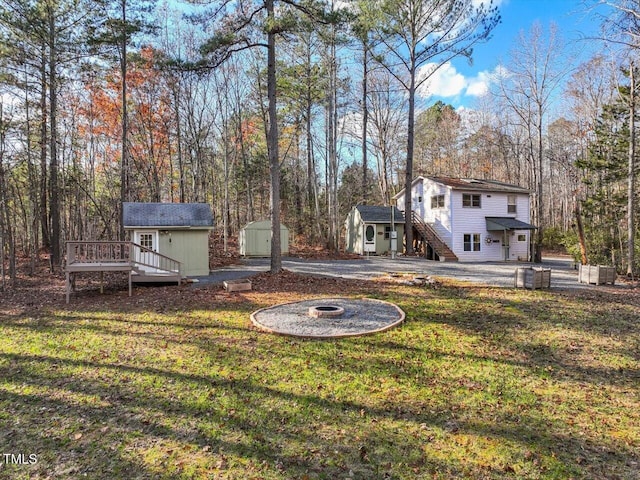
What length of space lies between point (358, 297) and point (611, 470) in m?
6.50

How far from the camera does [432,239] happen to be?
2041 cm

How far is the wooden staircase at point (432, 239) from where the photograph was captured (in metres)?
19.3

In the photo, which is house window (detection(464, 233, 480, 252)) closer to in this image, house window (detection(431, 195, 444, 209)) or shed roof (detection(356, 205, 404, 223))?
house window (detection(431, 195, 444, 209))

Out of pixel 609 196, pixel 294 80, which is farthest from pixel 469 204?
pixel 294 80

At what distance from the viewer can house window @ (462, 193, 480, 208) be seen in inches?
786

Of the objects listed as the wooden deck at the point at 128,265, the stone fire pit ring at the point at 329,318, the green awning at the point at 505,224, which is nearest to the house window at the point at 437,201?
the green awning at the point at 505,224

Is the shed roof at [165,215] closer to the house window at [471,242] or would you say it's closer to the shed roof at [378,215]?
the shed roof at [378,215]

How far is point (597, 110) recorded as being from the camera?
69.1 feet

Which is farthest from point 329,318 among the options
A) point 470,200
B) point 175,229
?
point 470,200

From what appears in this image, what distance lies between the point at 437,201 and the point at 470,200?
1886 millimetres

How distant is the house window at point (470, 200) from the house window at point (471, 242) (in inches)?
67.4

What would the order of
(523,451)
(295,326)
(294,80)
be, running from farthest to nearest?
(294,80) → (295,326) → (523,451)

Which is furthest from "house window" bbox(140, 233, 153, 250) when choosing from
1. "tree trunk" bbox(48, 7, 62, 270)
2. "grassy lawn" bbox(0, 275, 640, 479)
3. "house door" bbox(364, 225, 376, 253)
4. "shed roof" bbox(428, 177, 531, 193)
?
"shed roof" bbox(428, 177, 531, 193)

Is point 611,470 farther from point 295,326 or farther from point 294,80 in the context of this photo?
point 294,80
